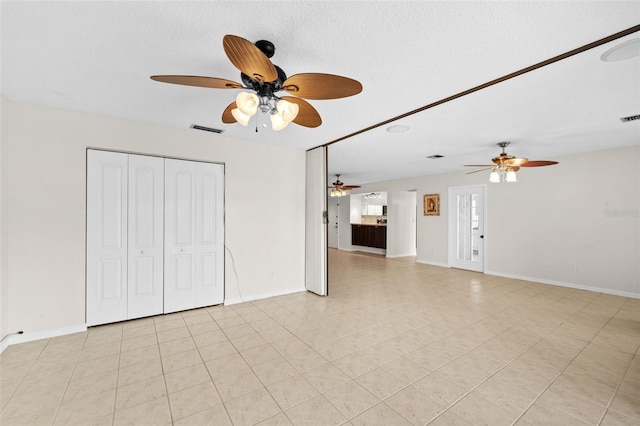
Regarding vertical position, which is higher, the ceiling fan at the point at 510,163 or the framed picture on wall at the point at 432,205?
the ceiling fan at the point at 510,163

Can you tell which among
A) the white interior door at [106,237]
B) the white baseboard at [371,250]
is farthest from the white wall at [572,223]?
the white interior door at [106,237]

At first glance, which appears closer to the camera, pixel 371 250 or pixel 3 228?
pixel 3 228

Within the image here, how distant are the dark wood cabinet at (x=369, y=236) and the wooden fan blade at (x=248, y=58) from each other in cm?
860

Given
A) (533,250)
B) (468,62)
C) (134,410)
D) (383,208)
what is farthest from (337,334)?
(383,208)

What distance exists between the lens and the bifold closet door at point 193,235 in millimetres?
3830

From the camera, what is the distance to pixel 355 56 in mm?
2076

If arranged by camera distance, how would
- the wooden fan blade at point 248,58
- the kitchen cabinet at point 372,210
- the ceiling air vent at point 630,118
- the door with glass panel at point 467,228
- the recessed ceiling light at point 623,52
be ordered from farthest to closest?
1. the kitchen cabinet at point 372,210
2. the door with glass panel at point 467,228
3. the ceiling air vent at point 630,118
4. the recessed ceiling light at point 623,52
5. the wooden fan blade at point 248,58

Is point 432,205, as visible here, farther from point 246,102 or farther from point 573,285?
point 246,102

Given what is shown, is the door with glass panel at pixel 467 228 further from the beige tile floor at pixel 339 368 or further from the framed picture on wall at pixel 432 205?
the beige tile floor at pixel 339 368

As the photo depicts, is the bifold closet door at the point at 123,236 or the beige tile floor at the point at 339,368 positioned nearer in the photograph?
the beige tile floor at the point at 339,368

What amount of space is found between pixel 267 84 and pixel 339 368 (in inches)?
97.3

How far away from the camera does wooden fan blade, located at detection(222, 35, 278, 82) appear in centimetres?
138

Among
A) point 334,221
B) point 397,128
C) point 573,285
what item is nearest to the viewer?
point 397,128

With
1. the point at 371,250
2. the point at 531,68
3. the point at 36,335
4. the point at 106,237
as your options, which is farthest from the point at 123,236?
the point at 371,250
